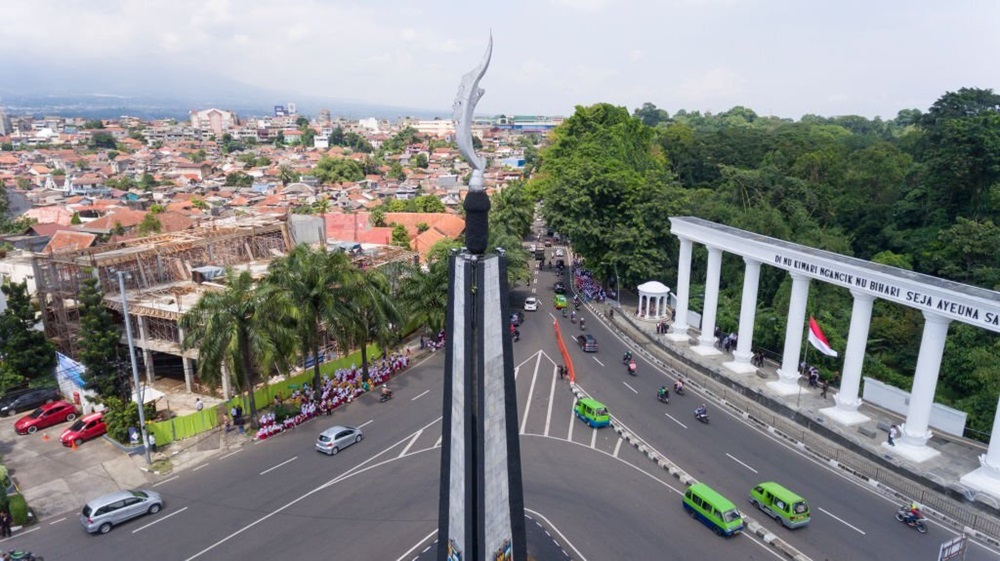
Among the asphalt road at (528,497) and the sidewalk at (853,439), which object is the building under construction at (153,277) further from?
the sidewalk at (853,439)

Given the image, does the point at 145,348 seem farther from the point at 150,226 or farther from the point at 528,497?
the point at 150,226

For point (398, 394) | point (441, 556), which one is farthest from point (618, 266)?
point (441, 556)

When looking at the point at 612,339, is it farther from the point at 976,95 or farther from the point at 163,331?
the point at 976,95

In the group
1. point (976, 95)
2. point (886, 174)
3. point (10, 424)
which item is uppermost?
point (976, 95)

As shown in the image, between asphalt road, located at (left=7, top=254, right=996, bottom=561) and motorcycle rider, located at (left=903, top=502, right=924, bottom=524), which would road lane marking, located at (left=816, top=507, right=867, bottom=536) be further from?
motorcycle rider, located at (left=903, top=502, right=924, bottom=524)

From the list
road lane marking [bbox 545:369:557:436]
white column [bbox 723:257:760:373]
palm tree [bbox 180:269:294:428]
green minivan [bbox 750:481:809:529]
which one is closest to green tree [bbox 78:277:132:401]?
palm tree [bbox 180:269:294:428]

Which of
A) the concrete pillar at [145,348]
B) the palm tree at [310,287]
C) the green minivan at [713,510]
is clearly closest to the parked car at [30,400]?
the concrete pillar at [145,348]
